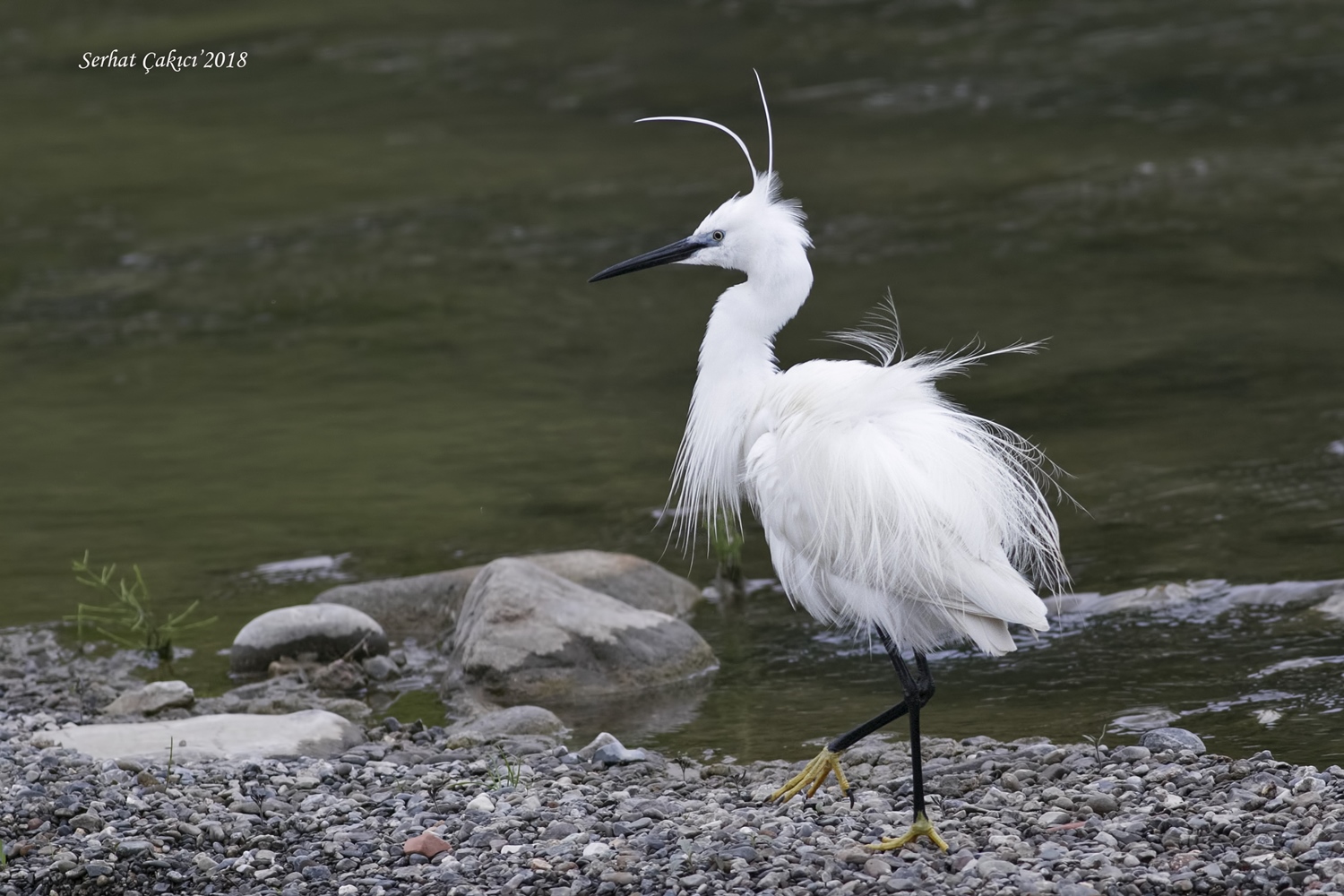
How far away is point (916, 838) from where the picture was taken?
14.1ft

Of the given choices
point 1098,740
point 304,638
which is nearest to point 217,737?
point 304,638

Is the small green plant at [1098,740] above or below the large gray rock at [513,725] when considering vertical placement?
below

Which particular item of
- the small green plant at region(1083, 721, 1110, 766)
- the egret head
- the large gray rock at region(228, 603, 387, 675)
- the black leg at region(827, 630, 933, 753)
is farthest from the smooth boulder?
the large gray rock at region(228, 603, 387, 675)

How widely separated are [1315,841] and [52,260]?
13192 mm

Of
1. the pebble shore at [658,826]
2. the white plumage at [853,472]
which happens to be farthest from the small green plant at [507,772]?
the white plumage at [853,472]

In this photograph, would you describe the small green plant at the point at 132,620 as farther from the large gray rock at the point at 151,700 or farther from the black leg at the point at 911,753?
the black leg at the point at 911,753

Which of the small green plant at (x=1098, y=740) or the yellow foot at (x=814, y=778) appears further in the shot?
the small green plant at (x=1098, y=740)

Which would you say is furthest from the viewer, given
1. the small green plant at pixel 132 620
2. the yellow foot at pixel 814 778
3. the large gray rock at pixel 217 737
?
the small green plant at pixel 132 620

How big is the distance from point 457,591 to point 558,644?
3.03ft

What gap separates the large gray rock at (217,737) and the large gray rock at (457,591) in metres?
1.46

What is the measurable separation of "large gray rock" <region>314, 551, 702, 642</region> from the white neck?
6.99 feet

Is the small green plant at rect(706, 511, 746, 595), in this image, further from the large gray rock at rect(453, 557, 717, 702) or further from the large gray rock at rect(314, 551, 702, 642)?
the large gray rock at rect(453, 557, 717, 702)

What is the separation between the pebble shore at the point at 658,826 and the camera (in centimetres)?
403

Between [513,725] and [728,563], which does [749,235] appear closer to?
[513,725]
